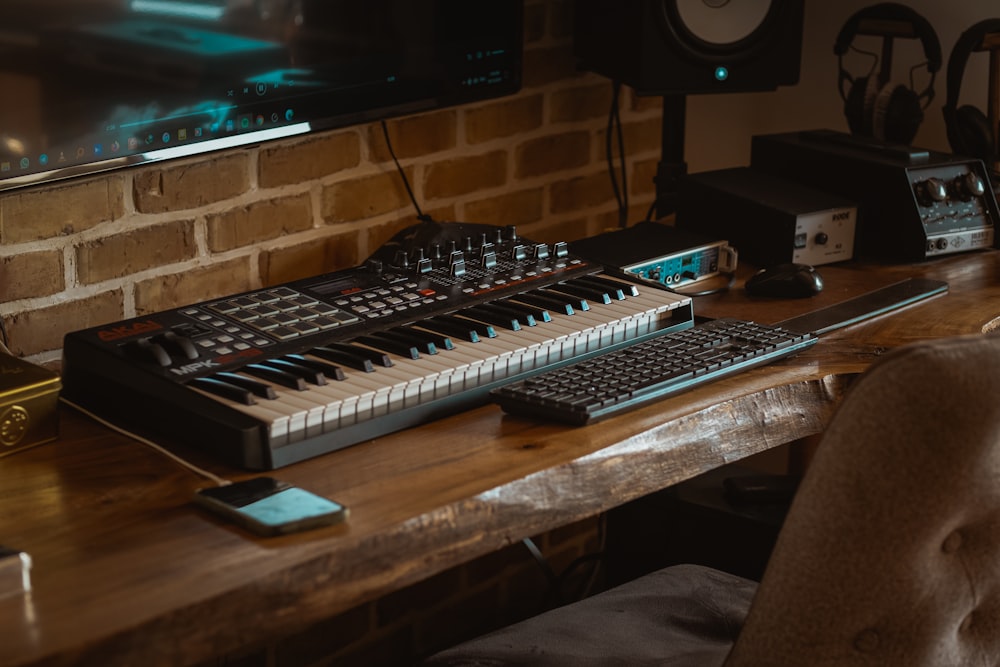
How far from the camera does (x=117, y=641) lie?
83cm

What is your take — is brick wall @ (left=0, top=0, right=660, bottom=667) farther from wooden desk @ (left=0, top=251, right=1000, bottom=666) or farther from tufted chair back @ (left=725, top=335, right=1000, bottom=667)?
tufted chair back @ (left=725, top=335, right=1000, bottom=667)

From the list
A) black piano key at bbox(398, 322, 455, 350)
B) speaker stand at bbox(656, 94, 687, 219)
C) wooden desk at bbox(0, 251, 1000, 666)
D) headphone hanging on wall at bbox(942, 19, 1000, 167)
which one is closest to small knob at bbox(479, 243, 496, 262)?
A: black piano key at bbox(398, 322, 455, 350)

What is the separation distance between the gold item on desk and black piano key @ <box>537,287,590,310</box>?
544 millimetres

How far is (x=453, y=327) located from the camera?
1337 mm

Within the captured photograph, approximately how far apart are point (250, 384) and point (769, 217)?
0.89 meters

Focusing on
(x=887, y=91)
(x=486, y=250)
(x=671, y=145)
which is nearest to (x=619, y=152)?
(x=671, y=145)

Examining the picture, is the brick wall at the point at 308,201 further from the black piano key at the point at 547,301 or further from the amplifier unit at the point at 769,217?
the black piano key at the point at 547,301

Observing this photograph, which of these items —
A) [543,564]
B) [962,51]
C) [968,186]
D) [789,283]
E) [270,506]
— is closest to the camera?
[270,506]

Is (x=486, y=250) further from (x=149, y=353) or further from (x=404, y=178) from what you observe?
(x=149, y=353)

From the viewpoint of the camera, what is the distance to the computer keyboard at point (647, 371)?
1.19 metres

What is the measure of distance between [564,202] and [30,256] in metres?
0.93

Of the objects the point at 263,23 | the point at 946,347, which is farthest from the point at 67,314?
the point at 946,347

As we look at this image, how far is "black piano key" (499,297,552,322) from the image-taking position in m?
1.39

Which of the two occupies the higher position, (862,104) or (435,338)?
(862,104)
